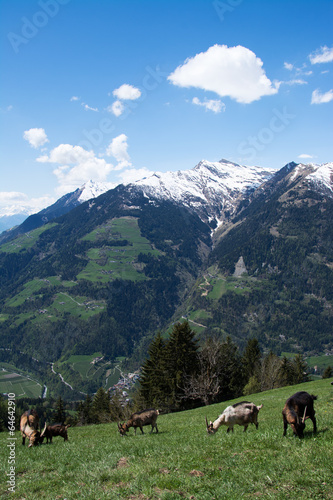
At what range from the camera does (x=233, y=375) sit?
72.4 metres

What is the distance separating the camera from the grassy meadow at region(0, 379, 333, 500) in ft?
26.8

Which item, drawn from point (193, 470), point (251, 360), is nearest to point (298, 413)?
point (193, 470)

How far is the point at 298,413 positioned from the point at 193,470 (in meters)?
5.56

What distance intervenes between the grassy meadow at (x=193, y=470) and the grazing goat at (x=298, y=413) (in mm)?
439

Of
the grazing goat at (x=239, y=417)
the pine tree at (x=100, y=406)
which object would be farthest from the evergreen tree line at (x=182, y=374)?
the grazing goat at (x=239, y=417)

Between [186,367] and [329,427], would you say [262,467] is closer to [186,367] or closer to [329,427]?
[329,427]

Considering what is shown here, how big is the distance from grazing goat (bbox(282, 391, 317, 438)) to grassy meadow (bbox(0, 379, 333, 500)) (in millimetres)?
439

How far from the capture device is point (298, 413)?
12453 millimetres

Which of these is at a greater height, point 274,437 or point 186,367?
point 274,437

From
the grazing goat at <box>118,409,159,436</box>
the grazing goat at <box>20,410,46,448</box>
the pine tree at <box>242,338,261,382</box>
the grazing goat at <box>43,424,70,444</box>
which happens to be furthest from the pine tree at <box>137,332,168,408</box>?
the grazing goat at <box>20,410,46,448</box>

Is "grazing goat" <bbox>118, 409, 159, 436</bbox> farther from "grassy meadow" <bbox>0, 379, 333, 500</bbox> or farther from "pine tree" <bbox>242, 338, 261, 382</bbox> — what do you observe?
"pine tree" <bbox>242, 338, 261, 382</bbox>

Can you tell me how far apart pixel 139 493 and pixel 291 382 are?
302ft

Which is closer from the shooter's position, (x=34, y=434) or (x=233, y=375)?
(x=34, y=434)

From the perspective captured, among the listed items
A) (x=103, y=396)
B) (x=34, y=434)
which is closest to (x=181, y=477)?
(x=34, y=434)
